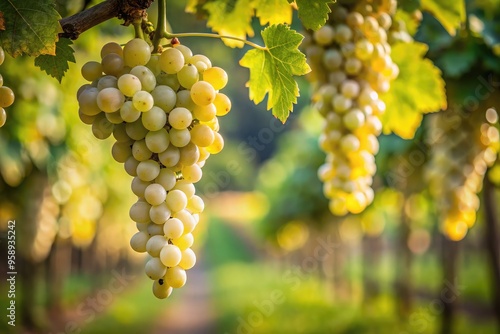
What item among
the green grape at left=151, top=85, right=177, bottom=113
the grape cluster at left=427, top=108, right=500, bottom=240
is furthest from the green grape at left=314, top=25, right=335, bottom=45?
the grape cluster at left=427, top=108, right=500, bottom=240

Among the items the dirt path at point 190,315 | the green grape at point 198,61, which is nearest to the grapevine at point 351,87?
the green grape at point 198,61

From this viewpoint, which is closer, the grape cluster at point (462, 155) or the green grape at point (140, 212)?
the green grape at point (140, 212)

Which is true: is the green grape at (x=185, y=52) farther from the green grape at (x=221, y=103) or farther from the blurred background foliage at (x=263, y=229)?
the blurred background foliage at (x=263, y=229)

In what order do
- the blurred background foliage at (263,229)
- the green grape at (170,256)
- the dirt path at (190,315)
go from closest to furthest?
the green grape at (170,256)
the blurred background foliage at (263,229)
the dirt path at (190,315)

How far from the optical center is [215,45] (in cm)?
984

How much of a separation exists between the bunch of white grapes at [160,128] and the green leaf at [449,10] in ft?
3.11

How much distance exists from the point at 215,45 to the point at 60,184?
5140 mm

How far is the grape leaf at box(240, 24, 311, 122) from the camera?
1113mm

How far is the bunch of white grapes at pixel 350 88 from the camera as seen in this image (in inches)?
59.1

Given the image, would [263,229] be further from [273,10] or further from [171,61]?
[171,61]

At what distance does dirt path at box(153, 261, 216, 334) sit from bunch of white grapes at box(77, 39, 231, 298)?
33.4ft

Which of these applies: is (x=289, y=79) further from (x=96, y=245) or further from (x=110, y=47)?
(x=96, y=245)

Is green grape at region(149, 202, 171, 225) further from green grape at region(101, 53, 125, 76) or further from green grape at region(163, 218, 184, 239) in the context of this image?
green grape at region(101, 53, 125, 76)

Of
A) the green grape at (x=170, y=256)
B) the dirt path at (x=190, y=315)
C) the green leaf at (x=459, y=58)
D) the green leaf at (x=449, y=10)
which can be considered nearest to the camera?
the green grape at (x=170, y=256)
